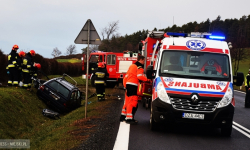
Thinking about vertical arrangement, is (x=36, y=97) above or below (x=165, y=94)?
below

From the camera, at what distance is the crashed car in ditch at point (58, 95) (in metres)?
16.6

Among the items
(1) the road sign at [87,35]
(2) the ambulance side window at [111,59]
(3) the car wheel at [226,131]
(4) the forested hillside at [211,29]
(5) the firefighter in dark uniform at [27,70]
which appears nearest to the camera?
(3) the car wheel at [226,131]

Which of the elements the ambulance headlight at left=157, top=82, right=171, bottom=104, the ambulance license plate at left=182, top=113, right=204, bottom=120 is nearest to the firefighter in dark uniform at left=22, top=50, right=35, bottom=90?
the ambulance headlight at left=157, top=82, right=171, bottom=104

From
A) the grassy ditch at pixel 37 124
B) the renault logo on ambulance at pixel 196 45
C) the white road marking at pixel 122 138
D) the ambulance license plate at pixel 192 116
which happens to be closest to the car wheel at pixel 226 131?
the ambulance license plate at pixel 192 116

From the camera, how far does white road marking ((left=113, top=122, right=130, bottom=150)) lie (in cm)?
713

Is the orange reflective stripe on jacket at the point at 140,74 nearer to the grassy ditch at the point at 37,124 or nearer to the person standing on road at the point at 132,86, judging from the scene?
the person standing on road at the point at 132,86

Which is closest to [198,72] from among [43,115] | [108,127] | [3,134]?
[108,127]

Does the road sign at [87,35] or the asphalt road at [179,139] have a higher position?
the road sign at [87,35]

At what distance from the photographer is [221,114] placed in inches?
334

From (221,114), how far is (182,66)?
1.63 meters

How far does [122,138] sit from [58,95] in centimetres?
918

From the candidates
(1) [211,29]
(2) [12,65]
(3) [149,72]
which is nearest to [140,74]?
(3) [149,72]

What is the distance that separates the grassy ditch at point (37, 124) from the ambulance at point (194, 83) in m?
2.05

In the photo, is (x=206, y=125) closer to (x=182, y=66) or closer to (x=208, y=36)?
(x=182, y=66)
